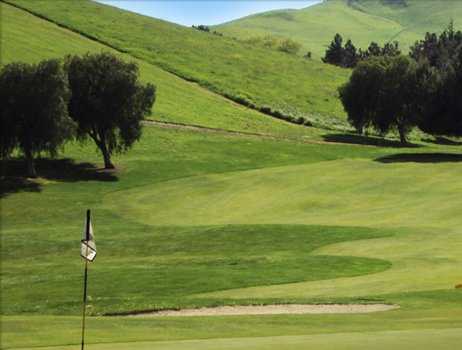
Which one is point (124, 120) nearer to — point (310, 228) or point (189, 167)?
point (189, 167)

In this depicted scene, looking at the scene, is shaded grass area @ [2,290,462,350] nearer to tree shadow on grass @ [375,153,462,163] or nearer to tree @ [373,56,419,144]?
tree shadow on grass @ [375,153,462,163]

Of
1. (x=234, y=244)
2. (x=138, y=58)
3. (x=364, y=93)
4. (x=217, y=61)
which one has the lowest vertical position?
(x=234, y=244)

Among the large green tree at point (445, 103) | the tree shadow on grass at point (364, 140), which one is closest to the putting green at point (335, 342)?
the large green tree at point (445, 103)

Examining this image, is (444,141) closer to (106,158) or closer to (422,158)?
(422,158)

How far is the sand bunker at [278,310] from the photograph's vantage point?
93.8 feet

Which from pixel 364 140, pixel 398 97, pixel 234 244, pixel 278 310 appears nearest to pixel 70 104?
pixel 234 244

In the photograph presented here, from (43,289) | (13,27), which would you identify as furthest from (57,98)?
(13,27)

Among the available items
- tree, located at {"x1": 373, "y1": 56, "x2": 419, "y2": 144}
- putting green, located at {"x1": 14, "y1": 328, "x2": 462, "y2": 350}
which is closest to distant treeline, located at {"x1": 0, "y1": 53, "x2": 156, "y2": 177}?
tree, located at {"x1": 373, "y1": 56, "x2": 419, "y2": 144}

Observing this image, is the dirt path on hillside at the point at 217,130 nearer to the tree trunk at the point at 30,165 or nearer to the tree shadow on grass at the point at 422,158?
the tree shadow on grass at the point at 422,158

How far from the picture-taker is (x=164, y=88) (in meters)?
130

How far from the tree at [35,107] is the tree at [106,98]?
5.10 m

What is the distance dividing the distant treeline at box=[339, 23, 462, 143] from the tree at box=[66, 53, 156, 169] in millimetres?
31673

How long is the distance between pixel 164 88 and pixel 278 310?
10224 centimetres

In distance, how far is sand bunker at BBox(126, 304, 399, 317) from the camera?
28.6 metres
